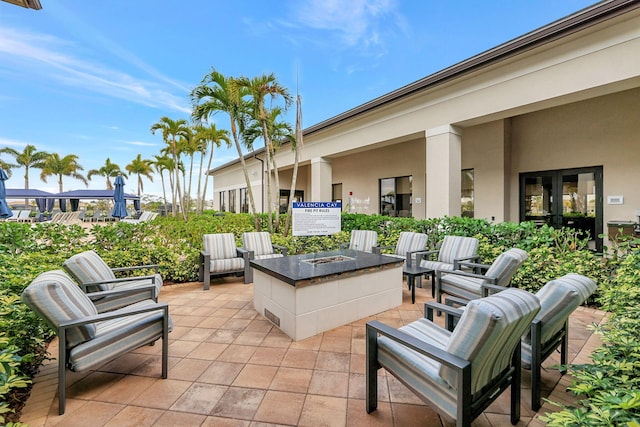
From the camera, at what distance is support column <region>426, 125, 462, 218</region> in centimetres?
652

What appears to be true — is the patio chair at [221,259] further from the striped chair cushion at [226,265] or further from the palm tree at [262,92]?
the palm tree at [262,92]

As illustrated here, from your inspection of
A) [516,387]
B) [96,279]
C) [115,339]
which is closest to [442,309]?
[516,387]

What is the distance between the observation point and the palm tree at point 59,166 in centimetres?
2859

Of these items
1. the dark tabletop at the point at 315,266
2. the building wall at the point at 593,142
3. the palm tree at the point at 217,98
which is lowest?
the dark tabletop at the point at 315,266

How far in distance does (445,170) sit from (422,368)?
18.5ft

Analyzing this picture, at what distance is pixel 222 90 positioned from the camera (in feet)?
22.7

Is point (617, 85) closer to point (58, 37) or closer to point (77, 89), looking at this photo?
point (58, 37)

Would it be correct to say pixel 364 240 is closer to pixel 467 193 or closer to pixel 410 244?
pixel 410 244

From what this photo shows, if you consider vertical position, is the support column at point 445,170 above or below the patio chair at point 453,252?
above

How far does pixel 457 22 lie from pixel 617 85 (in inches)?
226

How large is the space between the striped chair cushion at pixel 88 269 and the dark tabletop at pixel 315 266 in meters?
1.72

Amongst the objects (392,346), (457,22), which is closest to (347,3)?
(457,22)

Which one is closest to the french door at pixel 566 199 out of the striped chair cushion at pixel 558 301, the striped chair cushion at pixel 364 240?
the striped chair cushion at pixel 364 240

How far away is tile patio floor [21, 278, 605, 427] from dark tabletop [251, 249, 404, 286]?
26.9 inches
